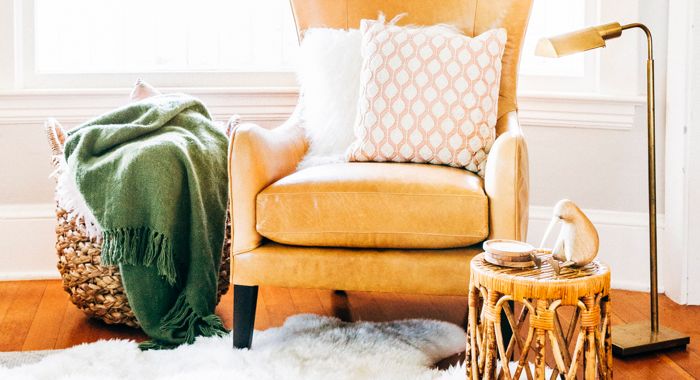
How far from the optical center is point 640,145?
2.89 meters

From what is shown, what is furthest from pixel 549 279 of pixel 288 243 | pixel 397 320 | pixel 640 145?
pixel 640 145

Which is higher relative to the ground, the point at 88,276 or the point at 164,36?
the point at 164,36

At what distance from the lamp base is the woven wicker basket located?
1.37 meters

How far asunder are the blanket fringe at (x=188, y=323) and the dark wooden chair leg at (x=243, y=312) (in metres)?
0.14

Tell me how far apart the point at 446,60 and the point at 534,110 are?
A: 747 millimetres

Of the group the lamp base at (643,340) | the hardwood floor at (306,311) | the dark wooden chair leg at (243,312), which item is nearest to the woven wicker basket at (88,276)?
the hardwood floor at (306,311)

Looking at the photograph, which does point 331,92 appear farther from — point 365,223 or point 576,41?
point 576,41

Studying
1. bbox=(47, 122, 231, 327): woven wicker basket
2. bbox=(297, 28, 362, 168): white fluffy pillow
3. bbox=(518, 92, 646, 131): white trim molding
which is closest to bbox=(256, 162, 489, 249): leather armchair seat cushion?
bbox=(297, 28, 362, 168): white fluffy pillow

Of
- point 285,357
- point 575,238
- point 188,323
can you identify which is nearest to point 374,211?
point 285,357

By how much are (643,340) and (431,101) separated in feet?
2.90

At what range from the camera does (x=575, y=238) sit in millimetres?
1640

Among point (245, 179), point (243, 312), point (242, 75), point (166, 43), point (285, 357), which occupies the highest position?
point (166, 43)

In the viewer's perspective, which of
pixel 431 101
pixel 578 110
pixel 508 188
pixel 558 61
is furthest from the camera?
pixel 558 61

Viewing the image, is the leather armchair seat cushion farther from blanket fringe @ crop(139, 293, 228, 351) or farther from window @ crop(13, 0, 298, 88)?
window @ crop(13, 0, 298, 88)
